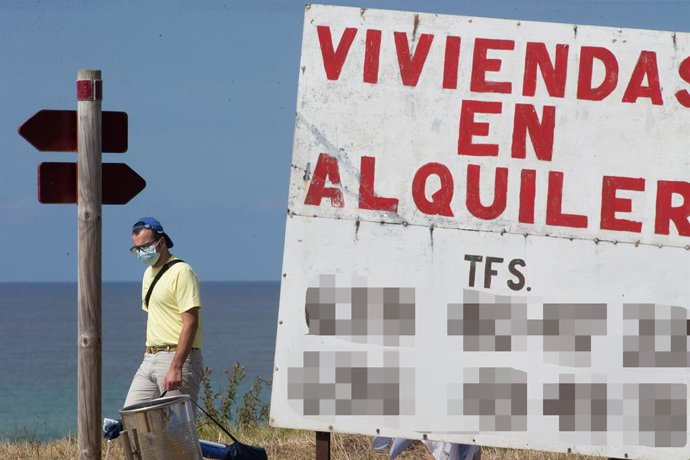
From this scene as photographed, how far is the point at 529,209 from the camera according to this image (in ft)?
30.2

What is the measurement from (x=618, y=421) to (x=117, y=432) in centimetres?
324

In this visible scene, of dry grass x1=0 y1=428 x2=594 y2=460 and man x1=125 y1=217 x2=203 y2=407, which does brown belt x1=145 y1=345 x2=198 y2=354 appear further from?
dry grass x1=0 y1=428 x2=594 y2=460

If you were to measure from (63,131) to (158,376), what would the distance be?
1856mm

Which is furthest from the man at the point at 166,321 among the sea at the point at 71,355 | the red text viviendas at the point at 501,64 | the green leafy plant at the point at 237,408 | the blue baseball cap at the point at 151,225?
the sea at the point at 71,355

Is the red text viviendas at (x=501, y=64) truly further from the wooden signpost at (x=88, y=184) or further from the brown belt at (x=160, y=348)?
the brown belt at (x=160, y=348)

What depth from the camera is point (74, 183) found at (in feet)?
32.7

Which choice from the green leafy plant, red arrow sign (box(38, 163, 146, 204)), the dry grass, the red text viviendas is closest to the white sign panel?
the red text viviendas

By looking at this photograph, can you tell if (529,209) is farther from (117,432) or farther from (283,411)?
(117,432)

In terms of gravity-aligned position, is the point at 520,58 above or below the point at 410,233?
above

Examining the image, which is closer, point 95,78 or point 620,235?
point 620,235

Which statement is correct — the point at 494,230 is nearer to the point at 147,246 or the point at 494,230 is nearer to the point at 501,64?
the point at 501,64

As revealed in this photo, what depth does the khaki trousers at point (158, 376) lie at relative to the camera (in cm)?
1030

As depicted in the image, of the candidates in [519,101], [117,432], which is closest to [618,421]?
[519,101]

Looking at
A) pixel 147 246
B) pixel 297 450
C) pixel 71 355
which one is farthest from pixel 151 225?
pixel 71 355
